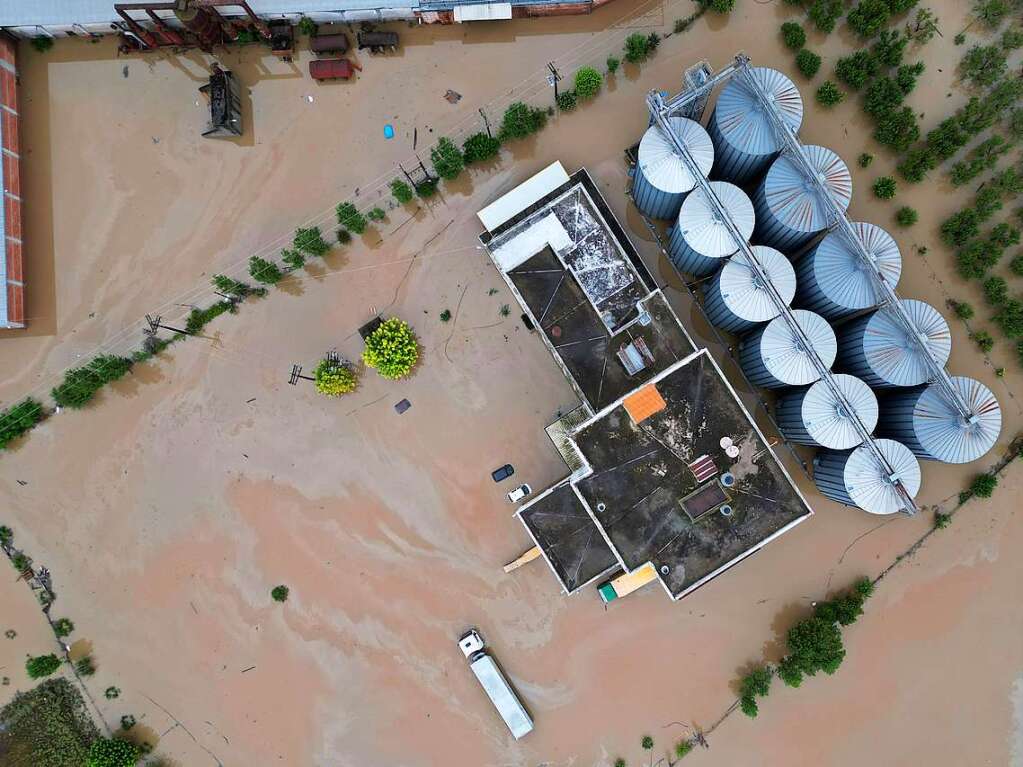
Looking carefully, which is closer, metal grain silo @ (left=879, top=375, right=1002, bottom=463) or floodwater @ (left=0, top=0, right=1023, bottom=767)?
metal grain silo @ (left=879, top=375, right=1002, bottom=463)

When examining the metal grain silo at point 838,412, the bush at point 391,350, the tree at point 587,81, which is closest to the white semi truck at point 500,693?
the bush at point 391,350

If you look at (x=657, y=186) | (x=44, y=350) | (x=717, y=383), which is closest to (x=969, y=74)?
(x=657, y=186)

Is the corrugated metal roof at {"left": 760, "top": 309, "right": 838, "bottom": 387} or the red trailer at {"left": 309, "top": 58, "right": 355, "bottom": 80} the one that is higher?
the red trailer at {"left": 309, "top": 58, "right": 355, "bottom": 80}

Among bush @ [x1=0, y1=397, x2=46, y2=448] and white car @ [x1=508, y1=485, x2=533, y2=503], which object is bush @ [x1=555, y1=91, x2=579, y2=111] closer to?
white car @ [x1=508, y1=485, x2=533, y2=503]

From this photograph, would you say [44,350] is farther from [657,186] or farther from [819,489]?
[819,489]

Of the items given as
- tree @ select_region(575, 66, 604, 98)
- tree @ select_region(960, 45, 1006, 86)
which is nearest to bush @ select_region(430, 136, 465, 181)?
tree @ select_region(575, 66, 604, 98)

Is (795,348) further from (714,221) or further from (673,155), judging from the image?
(673,155)

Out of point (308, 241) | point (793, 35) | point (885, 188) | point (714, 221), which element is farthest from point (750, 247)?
point (308, 241)

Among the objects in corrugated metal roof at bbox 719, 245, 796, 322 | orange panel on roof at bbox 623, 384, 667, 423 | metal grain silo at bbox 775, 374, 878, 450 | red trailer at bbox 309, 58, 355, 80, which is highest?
red trailer at bbox 309, 58, 355, 80
